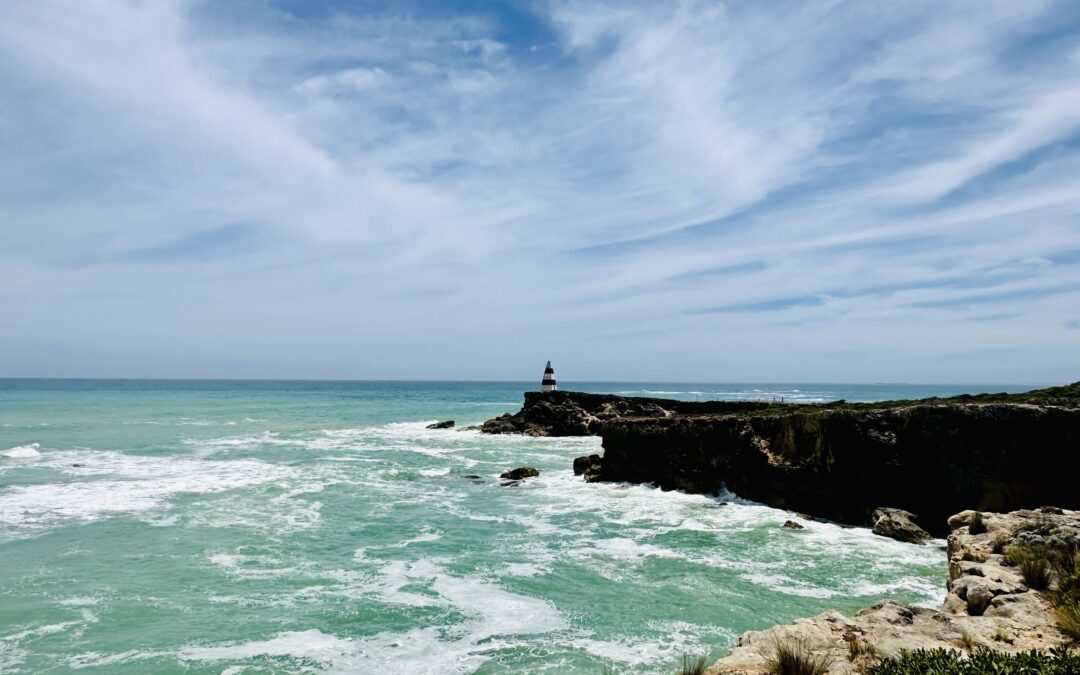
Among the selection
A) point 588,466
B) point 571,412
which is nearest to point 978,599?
point 588,466

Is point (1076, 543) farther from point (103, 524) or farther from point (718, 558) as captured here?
point (103, 524)

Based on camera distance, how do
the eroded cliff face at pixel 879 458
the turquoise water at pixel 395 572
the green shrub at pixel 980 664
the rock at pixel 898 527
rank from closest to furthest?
the green shrub at pixel 980 664 → the turquoise water at pixel 395 572 → the eroded cliff face at pixel 879 458 → the rock at pixel 898 527

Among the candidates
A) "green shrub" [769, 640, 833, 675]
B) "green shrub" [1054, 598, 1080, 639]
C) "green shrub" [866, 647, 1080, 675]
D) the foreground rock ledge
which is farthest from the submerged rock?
"green shrub" [866, 647, 1080, 675]

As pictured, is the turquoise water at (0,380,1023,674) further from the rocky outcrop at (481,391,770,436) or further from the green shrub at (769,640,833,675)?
the rocky outcrop at (481,391,770,436)

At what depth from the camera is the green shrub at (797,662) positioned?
6394 mm

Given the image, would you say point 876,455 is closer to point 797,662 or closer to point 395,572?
point 395,572

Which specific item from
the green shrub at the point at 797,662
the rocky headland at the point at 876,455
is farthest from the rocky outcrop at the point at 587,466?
the green shrub at the point at 797,662

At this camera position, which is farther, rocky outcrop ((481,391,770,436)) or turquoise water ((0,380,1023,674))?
rocky outcrop ((481,391,770,436))

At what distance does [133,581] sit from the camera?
14.7 meters

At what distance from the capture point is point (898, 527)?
1903 cm

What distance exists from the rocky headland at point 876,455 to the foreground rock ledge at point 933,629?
37.4 feet

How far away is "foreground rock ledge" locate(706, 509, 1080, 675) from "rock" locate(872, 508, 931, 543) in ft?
33.1

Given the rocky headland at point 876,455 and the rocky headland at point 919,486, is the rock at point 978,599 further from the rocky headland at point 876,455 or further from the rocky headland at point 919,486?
the rocky headland at point 876,455

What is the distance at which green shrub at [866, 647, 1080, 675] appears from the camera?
218 inches
